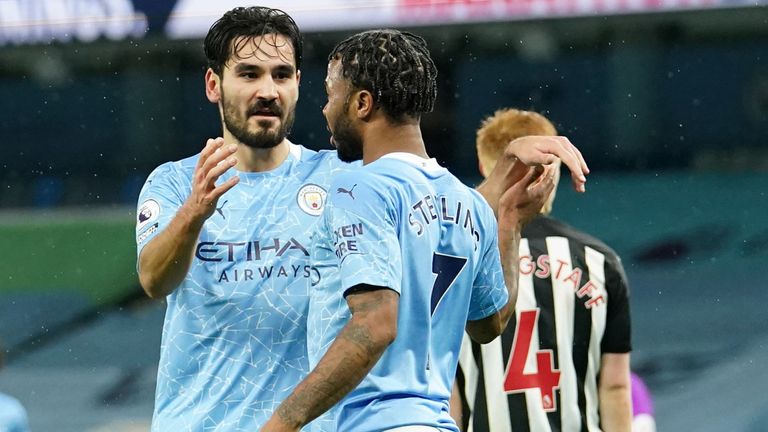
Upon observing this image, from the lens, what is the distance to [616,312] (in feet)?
14.2

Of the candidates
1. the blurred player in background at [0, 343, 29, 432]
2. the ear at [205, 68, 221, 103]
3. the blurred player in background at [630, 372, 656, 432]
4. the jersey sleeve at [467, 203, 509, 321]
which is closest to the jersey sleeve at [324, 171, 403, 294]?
the jersey sleeve at [467, 203, 509, 321]

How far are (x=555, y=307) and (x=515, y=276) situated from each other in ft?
2.89

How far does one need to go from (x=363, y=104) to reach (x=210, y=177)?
443 mm

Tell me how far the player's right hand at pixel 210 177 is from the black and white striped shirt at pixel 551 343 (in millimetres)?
1335

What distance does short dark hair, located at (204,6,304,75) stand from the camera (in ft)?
12.3

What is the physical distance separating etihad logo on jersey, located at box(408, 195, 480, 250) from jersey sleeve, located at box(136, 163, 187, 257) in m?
0.85

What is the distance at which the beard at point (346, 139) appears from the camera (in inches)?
120

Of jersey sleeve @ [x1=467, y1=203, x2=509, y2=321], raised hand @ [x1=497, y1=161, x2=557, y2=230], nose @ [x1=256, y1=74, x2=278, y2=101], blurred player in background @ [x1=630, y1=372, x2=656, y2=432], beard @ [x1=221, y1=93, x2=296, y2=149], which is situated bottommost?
blurred player in background @ [x1=630, y1=372, x2=656, y2=432]

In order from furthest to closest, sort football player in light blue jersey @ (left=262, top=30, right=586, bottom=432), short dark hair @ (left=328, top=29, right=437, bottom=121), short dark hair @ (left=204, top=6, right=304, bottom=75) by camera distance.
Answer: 1. short dark hair @ (left=204, top=6, right=304, bottom=75)
2. short dark hair @ (left=328, top=29, right=437, bottom=121)
3. football player in light blue jersey @ (left=262, top=30, right=586, bottom=432)

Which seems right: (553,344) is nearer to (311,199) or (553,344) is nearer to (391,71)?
(311,199)

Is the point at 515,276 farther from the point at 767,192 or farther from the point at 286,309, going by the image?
the point at 767,192

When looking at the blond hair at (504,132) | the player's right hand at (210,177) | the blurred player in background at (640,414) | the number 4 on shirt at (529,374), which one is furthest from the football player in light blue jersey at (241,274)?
the blurred player in background at (640,414)

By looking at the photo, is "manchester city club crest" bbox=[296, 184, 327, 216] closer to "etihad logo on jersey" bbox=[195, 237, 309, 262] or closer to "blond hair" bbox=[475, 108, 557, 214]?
"etihad logo on jersey" bbox=[195, 237, 309, 262]

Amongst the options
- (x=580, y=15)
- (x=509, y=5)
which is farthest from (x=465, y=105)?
(x=509, y=5)
